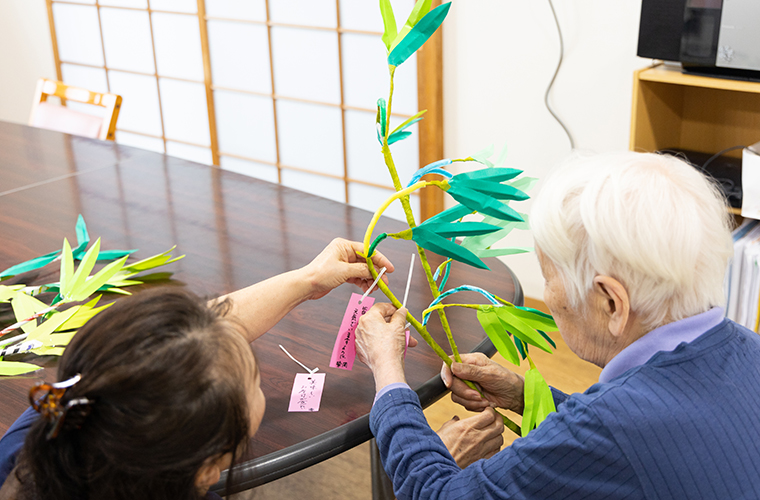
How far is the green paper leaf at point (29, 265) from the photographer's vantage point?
4.95ft

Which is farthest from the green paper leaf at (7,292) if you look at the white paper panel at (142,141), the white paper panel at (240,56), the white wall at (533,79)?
the white paper panel at (142,141)

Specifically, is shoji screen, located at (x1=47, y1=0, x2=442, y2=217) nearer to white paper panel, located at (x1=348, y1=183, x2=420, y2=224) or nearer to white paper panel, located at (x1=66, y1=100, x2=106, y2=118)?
white paper panel, located at (x1=348, y1=183, x2=420, y2=224)

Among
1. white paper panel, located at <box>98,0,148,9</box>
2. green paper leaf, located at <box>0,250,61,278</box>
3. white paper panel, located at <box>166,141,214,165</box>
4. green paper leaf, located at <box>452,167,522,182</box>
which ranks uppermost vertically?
white paper panel, located at <box>98,0,148,9</box>

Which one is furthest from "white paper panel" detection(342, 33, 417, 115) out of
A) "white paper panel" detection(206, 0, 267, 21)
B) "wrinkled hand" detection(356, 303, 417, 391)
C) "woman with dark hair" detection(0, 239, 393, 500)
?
"woman with dark hair" detection(0, 239, 393, 500)

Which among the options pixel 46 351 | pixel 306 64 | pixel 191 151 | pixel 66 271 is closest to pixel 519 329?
pixel 46 351

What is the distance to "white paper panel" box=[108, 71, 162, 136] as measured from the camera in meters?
4.12

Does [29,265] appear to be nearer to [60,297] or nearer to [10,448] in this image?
[60,297]

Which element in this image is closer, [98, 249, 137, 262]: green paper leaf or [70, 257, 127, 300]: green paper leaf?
[70, 257, 127, 300]: green paper leaf

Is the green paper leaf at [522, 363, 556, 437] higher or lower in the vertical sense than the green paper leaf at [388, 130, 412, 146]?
lower

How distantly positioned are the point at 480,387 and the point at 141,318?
0.64m

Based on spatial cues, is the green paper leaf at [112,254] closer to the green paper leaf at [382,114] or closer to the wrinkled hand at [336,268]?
the wrinkled hand at [336,268]

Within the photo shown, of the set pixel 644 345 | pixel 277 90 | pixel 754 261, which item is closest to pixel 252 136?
pixel 277 90

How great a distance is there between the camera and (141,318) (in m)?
0.73

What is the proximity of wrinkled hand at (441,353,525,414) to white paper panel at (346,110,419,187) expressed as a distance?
6.69ft
